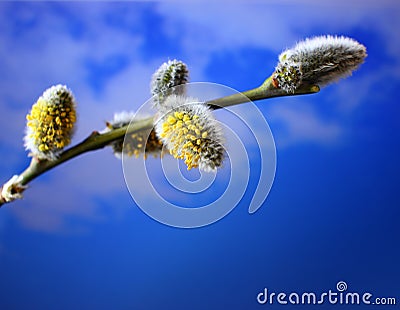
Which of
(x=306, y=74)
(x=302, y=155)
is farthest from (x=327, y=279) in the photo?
(x=306, y=74)

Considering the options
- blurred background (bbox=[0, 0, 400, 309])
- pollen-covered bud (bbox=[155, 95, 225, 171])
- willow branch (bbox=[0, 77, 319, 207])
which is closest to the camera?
pollen-covered bud (bbox=[155, 95, 225, 171])

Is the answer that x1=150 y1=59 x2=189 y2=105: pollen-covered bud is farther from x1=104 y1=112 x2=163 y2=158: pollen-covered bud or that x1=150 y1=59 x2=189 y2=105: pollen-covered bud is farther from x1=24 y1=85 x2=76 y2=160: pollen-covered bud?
x1=24 y1=85 x2=76 y2=160: pollen-covered bud

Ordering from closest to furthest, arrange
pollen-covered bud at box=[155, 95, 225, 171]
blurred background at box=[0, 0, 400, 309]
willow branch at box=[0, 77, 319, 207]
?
pollen-covered bud at box=[155, 95, 225, 171] < willow branch at box=[0, 77, 319, 207] < blurred background at box=[0, 0, 400, 309]

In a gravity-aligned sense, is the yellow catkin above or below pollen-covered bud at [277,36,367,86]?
below

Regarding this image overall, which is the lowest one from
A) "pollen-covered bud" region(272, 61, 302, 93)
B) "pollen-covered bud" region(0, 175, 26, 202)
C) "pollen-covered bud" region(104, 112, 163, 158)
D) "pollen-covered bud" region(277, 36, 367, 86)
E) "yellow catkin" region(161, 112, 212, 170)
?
"pollen-covered bud" region(0, 175, 26, 202)

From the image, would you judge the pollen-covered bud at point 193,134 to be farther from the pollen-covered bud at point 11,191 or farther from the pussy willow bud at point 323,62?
the pollen-covered bud at point 11,191

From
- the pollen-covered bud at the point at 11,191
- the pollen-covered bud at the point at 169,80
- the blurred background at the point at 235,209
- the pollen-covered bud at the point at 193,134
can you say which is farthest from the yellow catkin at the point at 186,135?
the blurred background at the point at 235,209

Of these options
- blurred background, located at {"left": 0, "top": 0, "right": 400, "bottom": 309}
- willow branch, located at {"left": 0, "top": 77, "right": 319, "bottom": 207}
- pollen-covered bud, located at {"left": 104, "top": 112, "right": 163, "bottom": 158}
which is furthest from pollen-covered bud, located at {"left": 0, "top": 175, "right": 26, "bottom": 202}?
blurred background, located at {"left": 0, "top": 0, "right": 400, "bottom": 309}
